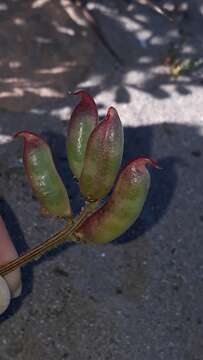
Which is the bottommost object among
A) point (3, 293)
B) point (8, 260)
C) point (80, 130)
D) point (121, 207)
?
point (8, 260)

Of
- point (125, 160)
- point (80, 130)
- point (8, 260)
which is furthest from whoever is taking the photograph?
point (125, 160)

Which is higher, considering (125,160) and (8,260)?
(8,260)

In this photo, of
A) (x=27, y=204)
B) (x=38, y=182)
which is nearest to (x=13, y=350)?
(x=27, y=204)

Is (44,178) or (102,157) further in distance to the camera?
(44,178)

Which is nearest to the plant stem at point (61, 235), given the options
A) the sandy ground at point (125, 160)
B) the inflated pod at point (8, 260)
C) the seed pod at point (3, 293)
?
the seed pod at point (3, 293)

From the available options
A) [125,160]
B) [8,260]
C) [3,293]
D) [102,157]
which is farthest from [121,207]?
[125,160]

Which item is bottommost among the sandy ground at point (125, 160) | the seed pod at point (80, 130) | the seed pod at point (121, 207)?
the sandy ground at point (125, 160)

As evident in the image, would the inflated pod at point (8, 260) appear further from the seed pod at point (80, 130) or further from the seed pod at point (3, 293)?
the seed pod at point (80, 130)

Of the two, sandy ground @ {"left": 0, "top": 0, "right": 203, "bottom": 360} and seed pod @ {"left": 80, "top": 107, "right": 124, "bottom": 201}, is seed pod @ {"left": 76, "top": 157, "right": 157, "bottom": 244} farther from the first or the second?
sandy ground @ {"left": 0, "top": 0, "right": 203, "bottom": 360}

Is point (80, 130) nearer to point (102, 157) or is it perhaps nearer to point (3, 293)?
point (102, 157)
